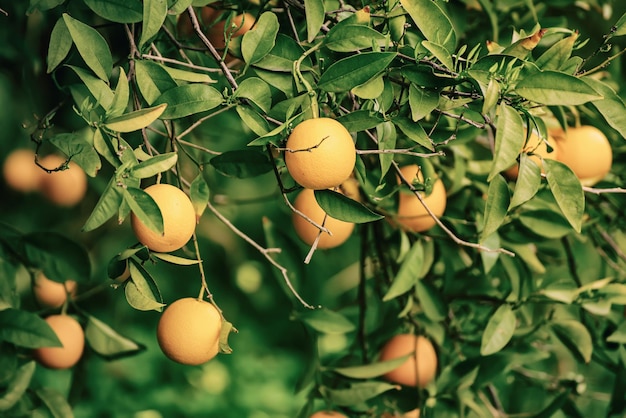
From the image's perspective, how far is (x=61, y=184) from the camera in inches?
45.4

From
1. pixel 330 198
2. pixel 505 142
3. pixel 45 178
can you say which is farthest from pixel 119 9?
pixel 45 178

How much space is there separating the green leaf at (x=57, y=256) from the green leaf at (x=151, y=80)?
346mm

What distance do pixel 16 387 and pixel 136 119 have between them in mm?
495

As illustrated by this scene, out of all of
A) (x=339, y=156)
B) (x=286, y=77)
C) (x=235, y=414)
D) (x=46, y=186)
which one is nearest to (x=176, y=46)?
(x=286, y=77)

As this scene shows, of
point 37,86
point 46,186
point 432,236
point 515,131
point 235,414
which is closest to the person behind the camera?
point 515,131

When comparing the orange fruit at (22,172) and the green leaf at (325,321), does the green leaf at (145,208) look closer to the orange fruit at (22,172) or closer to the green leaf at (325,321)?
the green leaf at (325,321)

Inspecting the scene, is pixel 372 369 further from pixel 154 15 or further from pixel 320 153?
pixel 154 15

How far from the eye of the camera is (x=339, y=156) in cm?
62

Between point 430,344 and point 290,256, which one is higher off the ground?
point 290,256

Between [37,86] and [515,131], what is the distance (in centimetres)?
75

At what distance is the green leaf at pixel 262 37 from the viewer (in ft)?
2.15

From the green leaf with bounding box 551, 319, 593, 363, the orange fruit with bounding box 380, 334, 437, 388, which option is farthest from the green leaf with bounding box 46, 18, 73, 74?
the green leaf with bounding box 551, 319, 593, 363

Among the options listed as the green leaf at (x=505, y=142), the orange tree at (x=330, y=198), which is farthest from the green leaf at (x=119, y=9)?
the green leaf at (x=505, y=142)

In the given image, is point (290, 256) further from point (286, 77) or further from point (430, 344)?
point (286, 77)
